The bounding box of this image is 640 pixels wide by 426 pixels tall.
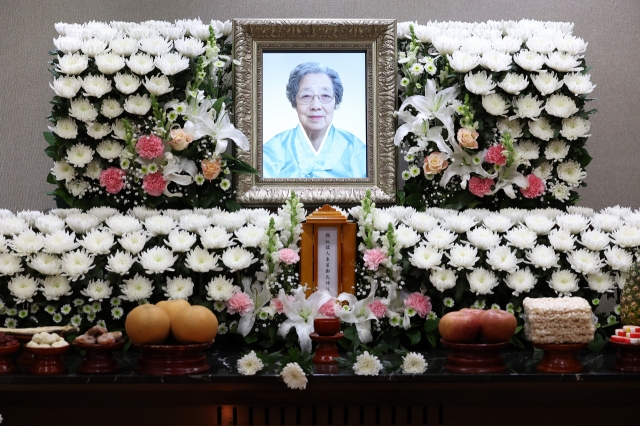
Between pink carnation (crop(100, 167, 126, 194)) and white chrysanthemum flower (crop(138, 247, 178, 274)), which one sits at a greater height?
pink carnation (crop(100, 167, 126, 194))

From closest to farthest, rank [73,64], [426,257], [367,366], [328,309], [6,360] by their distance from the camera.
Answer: [367,366] < [6,360] < [328,309] < [426,257] < [73,64]

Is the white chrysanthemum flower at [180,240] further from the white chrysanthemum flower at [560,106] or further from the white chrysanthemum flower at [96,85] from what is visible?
the white chrysanthemum flower at [560,106]

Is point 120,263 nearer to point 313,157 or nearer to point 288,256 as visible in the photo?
point 288,256

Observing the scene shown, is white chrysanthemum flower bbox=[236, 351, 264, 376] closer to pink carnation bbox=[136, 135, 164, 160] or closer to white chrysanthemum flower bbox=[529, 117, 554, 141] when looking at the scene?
pink carnation bbox=[136, 135, 164, 160]

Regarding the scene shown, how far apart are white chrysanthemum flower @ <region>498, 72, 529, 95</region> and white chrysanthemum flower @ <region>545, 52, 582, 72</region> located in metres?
0.16

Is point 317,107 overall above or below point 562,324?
above

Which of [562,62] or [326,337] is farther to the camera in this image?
[562,62]

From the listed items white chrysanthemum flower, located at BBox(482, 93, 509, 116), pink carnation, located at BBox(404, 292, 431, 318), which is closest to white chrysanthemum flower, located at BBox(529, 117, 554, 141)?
white chrysanthemum flower, located at BBox(482, 93, 509, 116)

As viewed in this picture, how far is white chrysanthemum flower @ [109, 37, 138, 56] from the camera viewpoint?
3.88 m

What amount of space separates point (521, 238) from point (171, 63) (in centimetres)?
190

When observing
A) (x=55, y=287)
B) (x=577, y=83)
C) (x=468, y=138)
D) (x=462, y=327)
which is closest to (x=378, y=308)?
(x=462, y=327)

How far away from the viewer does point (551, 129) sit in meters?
3.89

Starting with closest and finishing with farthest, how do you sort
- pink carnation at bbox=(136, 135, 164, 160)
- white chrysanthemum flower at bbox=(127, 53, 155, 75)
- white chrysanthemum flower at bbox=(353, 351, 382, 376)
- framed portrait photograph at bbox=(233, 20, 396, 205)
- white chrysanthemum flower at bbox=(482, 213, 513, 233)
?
white chrysanthemum flower at bbox=(353, 351, 382, 376)
white chrysanthemum flower at bbox=(482, 213, 513, 233)
pink carnation at bbox=(136, 135, 164, 160)
white chrysanthemum flower at bbox=(127, 53, 155, 75)
framed portrait photograph at bbox=(233, 20, 396, 205)

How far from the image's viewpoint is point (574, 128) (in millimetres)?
3883
